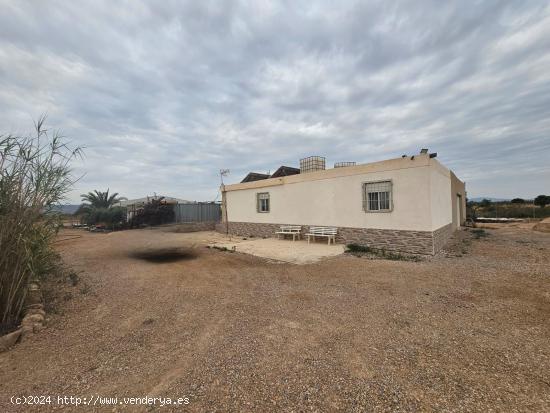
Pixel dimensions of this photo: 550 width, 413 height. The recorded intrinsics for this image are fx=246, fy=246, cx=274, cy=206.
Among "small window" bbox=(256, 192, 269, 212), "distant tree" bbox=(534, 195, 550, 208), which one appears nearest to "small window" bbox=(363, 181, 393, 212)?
"small window" bbox=(256, 192, 269, 212)

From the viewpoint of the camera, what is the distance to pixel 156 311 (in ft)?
13.8

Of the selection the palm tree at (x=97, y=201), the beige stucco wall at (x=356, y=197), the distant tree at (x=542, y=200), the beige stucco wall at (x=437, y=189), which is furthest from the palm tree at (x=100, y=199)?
the distant tree at (x=542, y=200)

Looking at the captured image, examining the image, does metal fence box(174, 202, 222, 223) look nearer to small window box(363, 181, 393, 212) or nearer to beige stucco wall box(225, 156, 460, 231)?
beige stucco wall box(225, 156, 460, 231)

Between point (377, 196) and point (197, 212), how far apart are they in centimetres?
1626

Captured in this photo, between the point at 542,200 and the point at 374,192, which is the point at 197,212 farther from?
the point at 542,200

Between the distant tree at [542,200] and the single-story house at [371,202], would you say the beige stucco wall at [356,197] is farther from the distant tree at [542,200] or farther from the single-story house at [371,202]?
the distant tree at [542,200]

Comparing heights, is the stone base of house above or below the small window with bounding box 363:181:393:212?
below

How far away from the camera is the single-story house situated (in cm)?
814

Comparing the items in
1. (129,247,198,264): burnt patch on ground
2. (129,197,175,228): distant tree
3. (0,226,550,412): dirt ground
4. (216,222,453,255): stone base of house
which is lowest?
(0,226,550,412): dirt ground

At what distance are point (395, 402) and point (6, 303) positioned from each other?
5.18m

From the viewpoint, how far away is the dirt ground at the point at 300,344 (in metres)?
2.26

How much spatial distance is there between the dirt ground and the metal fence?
15.5 metres

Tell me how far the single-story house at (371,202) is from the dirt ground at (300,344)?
2.59 metres

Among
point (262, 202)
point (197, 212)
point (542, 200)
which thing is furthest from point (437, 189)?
point (542, 200)
